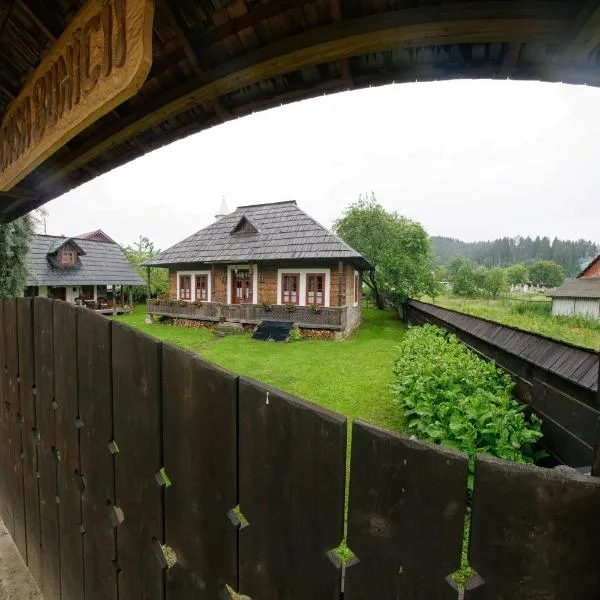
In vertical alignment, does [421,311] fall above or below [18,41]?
below

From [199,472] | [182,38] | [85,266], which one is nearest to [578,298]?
[182,38]

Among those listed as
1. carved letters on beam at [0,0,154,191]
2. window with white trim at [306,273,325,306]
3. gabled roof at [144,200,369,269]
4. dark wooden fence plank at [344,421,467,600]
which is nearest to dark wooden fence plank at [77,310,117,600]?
carved letters on beam at [0,0,154,191]

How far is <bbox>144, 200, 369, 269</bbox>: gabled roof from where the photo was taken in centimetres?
1484

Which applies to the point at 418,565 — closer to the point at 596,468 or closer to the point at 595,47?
the point at 596,468

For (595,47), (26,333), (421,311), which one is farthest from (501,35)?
(421,311)

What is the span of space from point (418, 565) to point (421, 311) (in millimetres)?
12660

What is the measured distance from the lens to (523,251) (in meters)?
119

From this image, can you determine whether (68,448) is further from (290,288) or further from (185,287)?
(185,287)

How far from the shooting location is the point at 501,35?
1.22 metres

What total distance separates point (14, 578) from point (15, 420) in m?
1.09

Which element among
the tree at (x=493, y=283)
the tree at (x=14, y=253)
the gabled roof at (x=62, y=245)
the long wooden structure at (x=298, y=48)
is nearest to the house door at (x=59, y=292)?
the gabled roof at (x=62, y=245)

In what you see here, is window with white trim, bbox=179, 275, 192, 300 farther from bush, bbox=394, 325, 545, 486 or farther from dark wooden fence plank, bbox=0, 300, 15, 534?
dark wooden fence plank, bbox=0, 300, 15, 534

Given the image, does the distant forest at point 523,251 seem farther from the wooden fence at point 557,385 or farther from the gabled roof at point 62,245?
the wooden fence at point 557,385

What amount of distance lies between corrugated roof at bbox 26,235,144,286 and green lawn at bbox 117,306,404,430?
906cm
